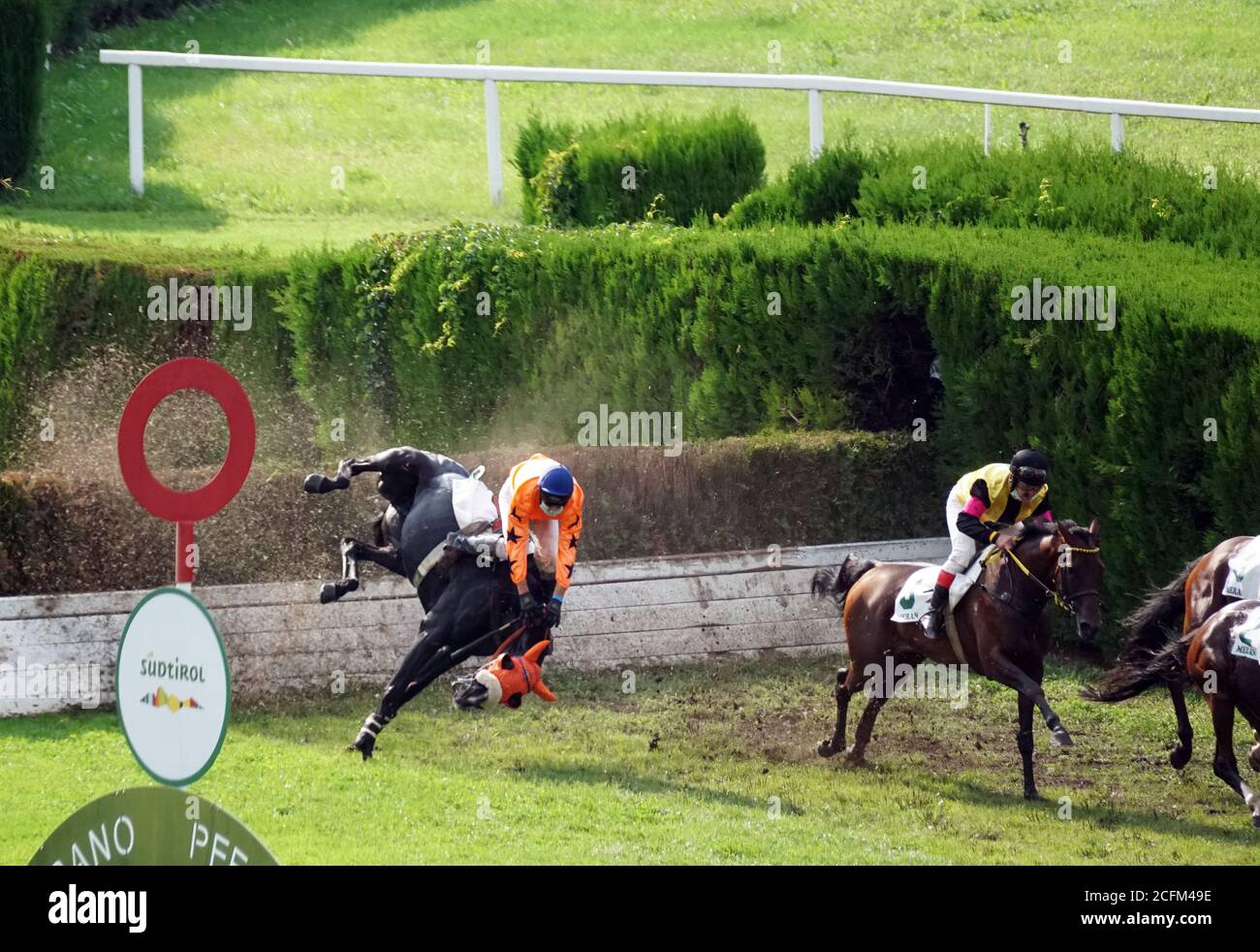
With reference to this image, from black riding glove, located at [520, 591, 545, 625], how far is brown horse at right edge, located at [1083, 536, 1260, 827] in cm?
299

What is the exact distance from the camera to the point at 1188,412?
11125 mm

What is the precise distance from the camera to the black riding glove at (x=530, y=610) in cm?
984

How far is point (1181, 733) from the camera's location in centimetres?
998

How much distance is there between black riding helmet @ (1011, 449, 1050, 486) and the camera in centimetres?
973

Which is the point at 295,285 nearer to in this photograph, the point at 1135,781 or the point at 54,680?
the point at 54,680

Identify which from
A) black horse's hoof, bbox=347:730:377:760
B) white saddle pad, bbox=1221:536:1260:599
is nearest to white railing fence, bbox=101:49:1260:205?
white saddle pad, bbox=1221:536:1260:599

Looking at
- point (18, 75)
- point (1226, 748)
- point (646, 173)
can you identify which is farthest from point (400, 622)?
point (18, 75)

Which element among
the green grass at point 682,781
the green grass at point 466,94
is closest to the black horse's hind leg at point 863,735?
the green grass at point 682,781

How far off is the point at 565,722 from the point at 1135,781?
3.27 m

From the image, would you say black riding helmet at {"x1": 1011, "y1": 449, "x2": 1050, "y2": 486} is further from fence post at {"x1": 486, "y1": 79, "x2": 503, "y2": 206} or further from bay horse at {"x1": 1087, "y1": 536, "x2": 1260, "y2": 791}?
fence post at {"x1": 486, "y1": 79, "x2": 503, "y2": 206}

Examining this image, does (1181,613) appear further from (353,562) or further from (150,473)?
(150,473)

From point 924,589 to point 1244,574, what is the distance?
5.58ft

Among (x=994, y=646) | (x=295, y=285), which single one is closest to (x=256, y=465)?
(x=295, y=285)

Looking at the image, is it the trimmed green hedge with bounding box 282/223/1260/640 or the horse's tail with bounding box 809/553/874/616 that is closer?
the horse's tail with bounding box 809/553/874/616
